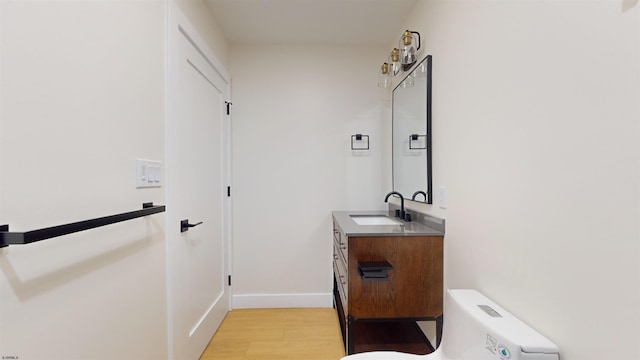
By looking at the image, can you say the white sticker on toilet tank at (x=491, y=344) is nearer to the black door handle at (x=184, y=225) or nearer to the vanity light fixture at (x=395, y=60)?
the black door handle at (x=184, y=225)

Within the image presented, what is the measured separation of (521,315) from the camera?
1026 mm

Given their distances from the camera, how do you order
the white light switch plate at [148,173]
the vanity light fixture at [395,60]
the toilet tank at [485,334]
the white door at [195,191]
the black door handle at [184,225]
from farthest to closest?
the vanity light fixture at [395,60]
the black door handle at [184,225]
the white door at [195,191]
the white light switch plate at [148,173]
the toilet tank at [485,334]

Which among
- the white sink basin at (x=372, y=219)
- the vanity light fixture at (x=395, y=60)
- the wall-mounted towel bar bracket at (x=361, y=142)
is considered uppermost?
the vanity light fixture at (x=395, y=60)

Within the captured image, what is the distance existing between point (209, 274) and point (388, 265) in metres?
1.41

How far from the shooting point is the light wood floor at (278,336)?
200 cm

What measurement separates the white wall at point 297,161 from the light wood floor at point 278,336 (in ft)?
0.52

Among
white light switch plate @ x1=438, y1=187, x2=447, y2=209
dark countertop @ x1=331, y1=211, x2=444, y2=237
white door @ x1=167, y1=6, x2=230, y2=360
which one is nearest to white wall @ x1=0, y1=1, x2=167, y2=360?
white door @ x1=167, y1=6, x2=230, y2=360

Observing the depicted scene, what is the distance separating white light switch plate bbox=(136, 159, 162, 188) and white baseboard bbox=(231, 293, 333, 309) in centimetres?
172

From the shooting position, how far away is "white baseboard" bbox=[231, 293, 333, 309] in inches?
106

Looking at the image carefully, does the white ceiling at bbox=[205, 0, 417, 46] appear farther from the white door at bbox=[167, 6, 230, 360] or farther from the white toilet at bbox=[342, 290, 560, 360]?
the white toilet at bbox=[342, 290, 560, 360]

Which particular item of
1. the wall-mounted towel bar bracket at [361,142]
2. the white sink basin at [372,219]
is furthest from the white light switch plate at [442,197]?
the wall-mounted towel bar bracket at [361,142]

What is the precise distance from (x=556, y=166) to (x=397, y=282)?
39.3 inches

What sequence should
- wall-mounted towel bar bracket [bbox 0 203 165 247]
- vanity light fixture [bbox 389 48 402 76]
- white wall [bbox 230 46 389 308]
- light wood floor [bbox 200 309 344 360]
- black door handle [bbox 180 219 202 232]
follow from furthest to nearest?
white wall [bbox 230 46 389 308]
vanity light fixture [bbox 389 48 402 76]
light wood floor [bbox 200 309 344 360]
black door handle [bbox 180 219 202 232]
wall-mounted towel bar bracket [bbox 0 203 165 247]

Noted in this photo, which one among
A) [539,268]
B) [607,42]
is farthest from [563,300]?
[607,42]
